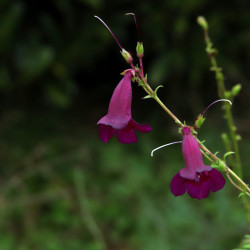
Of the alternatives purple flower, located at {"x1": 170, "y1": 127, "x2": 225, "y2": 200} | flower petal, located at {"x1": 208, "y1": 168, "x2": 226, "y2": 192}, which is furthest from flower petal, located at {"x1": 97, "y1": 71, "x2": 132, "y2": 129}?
flower petal, located at {"x1": 208, "y1": 168, "x2": 226, "y2": 192}

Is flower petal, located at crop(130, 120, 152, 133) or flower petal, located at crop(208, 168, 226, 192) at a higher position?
flower petal, located at crop(130, 120, 152, 133)

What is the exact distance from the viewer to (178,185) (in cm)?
153

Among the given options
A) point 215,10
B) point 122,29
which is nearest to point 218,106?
point 215,10

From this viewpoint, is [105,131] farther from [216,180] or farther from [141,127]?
[216,180]

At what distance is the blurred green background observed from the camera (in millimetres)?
3773

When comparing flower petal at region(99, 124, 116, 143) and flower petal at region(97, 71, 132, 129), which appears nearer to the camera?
flower petal at region(97, 71, 132, 129)

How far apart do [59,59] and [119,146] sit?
0.96 metres

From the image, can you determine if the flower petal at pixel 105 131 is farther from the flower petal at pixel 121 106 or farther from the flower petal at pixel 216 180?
the flower petal at pixel 216 180

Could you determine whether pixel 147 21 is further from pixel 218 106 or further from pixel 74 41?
pixel 218 106

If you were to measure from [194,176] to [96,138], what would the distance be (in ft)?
10.1

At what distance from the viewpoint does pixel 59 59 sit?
4.05 metres

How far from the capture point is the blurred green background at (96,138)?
12.4 ft

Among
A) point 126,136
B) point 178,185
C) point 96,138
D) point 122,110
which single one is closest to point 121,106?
point 122,110

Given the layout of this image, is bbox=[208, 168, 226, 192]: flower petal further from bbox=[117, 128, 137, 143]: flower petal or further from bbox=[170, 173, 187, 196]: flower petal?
bbox=[117, 128, 137, 143]: flower petal
